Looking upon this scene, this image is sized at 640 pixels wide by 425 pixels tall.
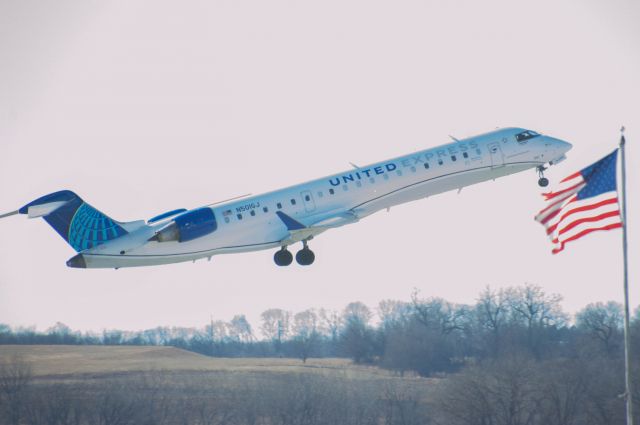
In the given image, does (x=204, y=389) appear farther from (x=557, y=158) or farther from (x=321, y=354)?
(x=557, y=158)

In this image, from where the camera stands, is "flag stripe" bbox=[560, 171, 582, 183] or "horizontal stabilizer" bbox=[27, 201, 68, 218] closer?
"flag stripe" bbox=[560, 171, 582, 183]

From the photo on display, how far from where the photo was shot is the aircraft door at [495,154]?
54.6 metres

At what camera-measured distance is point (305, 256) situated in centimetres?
5200

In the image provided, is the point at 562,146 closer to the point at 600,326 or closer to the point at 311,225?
the point at 311,225

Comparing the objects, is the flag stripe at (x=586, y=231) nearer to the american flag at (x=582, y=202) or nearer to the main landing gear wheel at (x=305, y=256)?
the american flag at (x=582, y=202)

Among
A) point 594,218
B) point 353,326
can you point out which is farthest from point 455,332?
point 594,218

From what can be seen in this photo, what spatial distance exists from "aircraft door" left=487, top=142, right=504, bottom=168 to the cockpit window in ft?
5.46

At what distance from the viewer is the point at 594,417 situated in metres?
64.1

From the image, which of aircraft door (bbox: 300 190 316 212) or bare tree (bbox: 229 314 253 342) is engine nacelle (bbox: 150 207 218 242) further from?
bare tree (bbox: 229 314 253 342)

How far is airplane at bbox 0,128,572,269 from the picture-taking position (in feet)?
155

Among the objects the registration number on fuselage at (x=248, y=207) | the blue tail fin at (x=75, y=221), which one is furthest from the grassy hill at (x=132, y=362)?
the registration number on fuselage at (x=248, y=207)

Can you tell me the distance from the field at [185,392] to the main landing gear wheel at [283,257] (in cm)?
1377

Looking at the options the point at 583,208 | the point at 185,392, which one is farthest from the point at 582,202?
the point at 185,392

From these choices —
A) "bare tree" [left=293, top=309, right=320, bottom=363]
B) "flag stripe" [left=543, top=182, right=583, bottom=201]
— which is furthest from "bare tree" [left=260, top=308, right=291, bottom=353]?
"flag stripe" [left=543, top=182, right=583, bottom=201]
